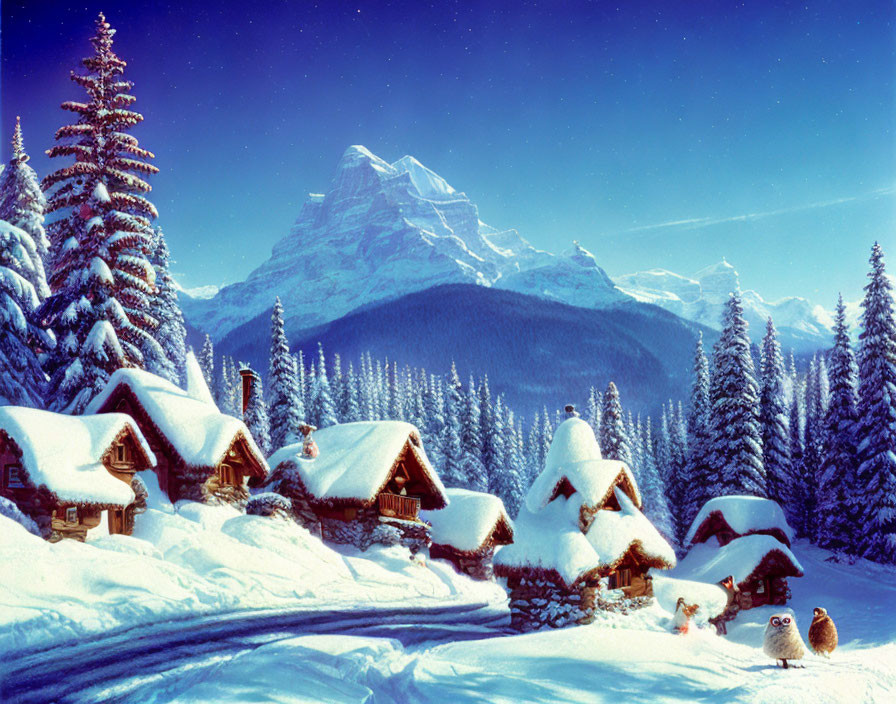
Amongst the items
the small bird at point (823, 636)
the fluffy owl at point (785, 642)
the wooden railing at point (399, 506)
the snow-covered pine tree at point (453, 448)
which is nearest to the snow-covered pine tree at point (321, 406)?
the wooden railing at point (399, 506)

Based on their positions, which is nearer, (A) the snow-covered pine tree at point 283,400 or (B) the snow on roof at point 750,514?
(A) the snow-covered pine tree at point 283,400

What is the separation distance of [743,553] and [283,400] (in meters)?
19.7

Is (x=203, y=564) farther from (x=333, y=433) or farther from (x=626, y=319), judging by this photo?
(x=626, y=319)

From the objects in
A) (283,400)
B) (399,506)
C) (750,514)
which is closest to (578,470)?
(399,506)

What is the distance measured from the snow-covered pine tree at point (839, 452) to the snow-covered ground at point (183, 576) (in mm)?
15309

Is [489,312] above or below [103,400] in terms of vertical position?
above

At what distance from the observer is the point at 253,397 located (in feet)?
95.7

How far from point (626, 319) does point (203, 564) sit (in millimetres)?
17834

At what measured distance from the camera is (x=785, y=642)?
1435cm

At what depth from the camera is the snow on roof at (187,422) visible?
75.6ft

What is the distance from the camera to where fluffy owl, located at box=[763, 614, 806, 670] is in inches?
564

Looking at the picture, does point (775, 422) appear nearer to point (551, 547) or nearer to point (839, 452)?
point (839, 452)

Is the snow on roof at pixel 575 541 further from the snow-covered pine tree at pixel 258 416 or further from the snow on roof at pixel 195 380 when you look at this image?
the snow-covered pine tree at pixel 258 416

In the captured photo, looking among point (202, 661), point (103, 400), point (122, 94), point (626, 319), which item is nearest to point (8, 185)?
point (122, 94)
